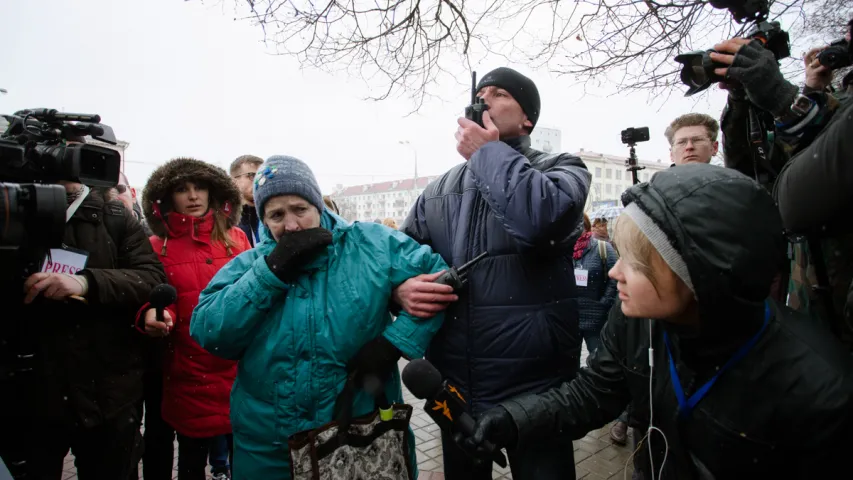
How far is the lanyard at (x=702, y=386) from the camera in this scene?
1.18 meters

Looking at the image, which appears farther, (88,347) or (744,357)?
(88,347)

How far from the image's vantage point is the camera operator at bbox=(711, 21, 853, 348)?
1268 millimetres

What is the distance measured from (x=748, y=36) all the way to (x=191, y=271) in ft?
10.2

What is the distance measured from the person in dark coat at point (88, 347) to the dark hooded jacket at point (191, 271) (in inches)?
8.8

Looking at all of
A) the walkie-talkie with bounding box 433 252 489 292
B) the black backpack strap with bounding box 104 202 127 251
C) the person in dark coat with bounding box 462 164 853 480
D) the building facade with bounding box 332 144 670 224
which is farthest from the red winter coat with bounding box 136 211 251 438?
the building facade with bounding box 332 144 670 224

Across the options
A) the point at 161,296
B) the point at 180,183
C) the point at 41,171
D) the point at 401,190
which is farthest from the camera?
the point at 401,190

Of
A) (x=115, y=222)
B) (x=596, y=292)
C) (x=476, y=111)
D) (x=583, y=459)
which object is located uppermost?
(x=476, y=111)

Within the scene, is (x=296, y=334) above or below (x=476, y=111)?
below

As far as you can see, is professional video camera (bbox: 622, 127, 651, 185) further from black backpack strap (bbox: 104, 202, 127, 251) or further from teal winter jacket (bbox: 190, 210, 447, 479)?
black backpack strap (bbox: 104, 202, 127, 251)

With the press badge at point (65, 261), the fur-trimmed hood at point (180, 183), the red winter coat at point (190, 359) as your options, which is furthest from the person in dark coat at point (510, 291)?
the fur-trimmed hood at point (180, 183)

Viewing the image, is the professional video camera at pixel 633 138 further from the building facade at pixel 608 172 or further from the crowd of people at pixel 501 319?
the building facade at pixel 608 172

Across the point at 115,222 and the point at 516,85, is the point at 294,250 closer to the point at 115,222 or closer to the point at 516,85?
the point at 516,85

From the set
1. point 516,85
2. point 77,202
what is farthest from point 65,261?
point 516,85

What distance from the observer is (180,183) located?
9.91ft
